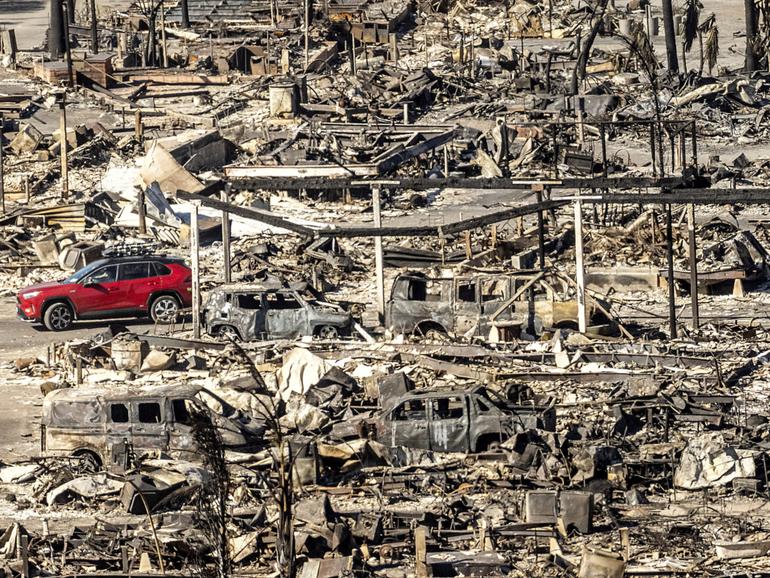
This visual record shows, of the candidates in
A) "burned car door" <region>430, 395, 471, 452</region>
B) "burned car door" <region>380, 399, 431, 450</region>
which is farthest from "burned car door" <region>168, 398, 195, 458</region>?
"burned car door" <region>430, 395, 471, 452</region>

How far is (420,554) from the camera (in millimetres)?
21359

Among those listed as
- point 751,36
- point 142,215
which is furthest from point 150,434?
point 751,36

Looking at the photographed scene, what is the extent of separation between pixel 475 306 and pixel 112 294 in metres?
6.87

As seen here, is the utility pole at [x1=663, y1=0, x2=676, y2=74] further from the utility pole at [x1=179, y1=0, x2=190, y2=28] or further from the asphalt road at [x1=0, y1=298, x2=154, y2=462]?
the asphalt road at [x1=0, y1=298, x2=154, y2=462]

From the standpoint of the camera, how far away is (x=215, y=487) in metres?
17.0

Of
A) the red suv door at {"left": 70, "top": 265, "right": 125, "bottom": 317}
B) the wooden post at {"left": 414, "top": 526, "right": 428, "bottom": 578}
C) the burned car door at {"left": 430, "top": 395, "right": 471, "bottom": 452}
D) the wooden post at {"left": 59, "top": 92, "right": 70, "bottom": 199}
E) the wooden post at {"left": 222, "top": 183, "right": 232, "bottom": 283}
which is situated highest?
the wooden post at {"left": 59, "top": 92, "right": 70, "bottom": 199}

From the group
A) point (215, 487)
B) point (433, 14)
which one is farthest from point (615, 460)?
point (433, 14)

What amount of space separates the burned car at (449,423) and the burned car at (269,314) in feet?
20.3

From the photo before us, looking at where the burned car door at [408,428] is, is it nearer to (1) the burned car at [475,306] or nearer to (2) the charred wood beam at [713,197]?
(1) the burned car at [475,306]

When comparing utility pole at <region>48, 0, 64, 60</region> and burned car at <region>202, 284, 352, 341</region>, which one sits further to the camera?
utility pole at <region>48, 0, 64, 60</region>

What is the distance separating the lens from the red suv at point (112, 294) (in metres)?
33.6

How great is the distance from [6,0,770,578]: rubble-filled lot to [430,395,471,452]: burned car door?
3 cm

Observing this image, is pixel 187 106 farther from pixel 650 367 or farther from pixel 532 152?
pixel 650 367

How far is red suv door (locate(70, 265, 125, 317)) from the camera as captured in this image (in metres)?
33.7
